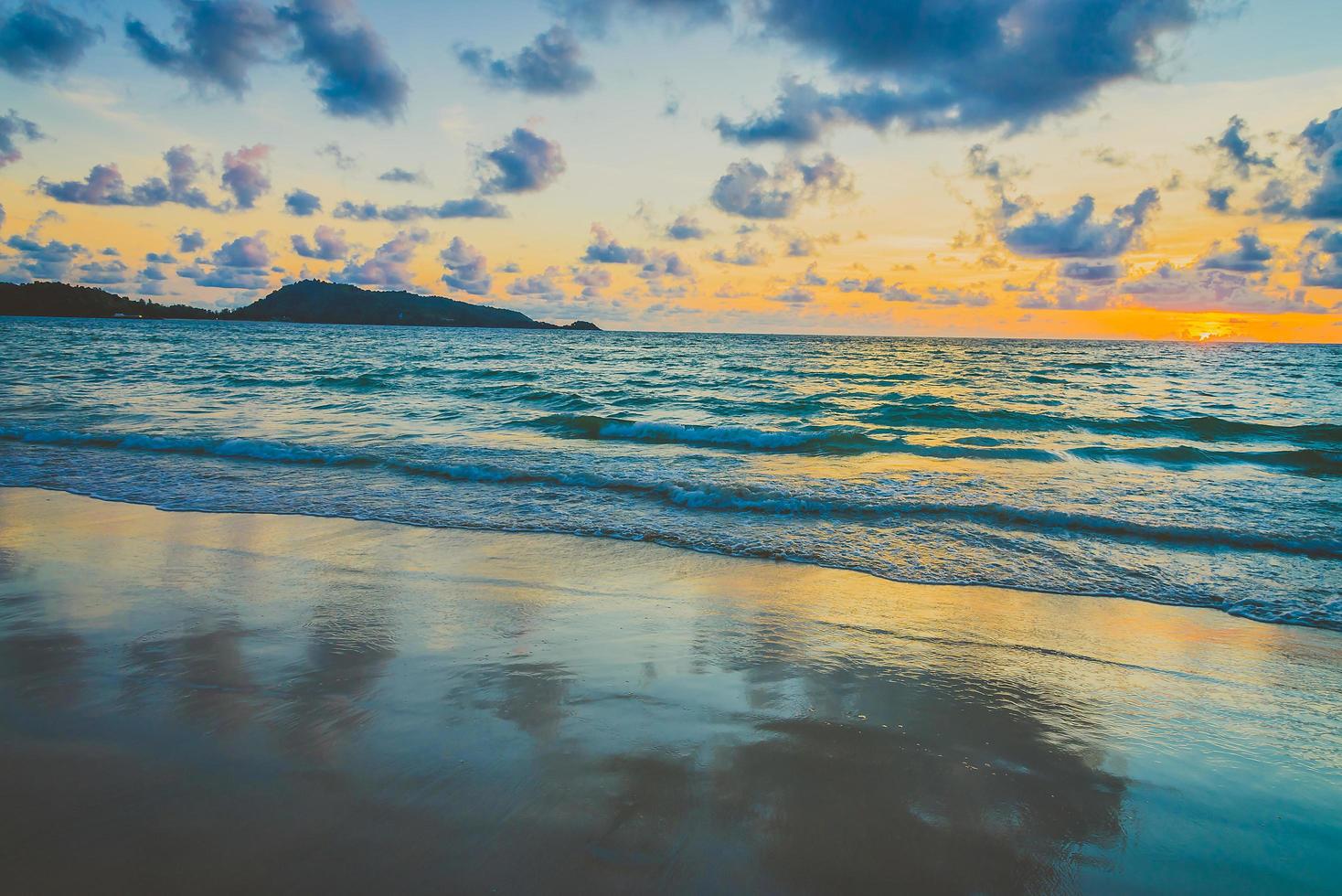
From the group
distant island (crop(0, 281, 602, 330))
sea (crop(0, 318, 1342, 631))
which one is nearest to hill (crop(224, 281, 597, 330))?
distant island (crop(0, 281, 602, 330))

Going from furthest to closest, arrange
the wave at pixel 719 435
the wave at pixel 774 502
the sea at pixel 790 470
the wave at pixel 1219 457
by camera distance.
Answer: the wave at pixel 719 435 < the wave at pixel 1219 457 < the wave at pixel 774 502 < the sea at pixel 790 470

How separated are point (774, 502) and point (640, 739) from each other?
686 cm

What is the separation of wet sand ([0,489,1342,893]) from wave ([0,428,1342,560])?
121 inches

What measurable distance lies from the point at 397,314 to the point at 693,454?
179858mm

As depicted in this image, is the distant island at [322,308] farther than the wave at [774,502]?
Yes

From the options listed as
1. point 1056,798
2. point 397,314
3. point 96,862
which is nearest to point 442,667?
point 96,862

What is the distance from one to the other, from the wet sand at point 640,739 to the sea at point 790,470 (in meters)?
1.83

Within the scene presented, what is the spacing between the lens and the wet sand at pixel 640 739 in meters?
2.72

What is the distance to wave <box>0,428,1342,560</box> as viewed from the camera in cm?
891

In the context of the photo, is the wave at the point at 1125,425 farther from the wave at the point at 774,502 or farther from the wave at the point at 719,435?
the wave at the point at 774,502

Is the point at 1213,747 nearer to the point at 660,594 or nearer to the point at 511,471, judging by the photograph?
the point at 660,594

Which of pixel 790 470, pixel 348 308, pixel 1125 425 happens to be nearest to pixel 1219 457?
pixel 1125 425

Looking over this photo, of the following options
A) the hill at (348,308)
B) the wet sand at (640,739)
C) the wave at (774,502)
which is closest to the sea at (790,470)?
the wave at (774,502)

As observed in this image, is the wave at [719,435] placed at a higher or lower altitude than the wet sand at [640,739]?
lower
